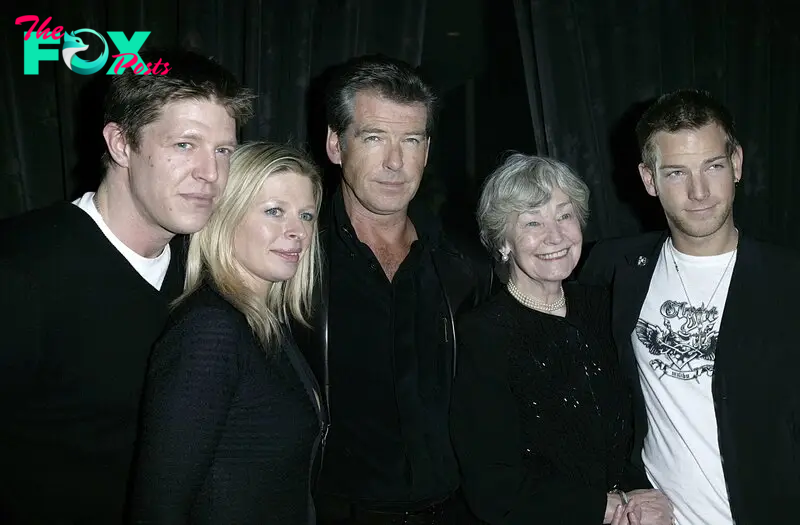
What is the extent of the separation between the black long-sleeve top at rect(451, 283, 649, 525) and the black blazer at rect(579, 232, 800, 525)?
0.86 ft

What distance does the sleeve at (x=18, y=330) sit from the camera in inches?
56.1

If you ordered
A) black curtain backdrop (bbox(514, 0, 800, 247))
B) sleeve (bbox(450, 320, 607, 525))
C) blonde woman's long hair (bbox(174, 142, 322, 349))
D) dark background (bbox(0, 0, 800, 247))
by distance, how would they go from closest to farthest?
blonde woman's long hair (bbox(174, 142, 322, 349))
sleeve (bbox(450, 320, 607, 525))
dark background (bbox(0, 0, 800, 247))
black curtain backdrop (bbox(514, 0, 800, 247))

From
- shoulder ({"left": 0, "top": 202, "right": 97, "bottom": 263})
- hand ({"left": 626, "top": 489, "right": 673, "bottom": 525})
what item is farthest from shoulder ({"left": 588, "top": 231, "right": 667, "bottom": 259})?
shoulder ({"left": 0, "top": 202, "right": 97, "bottom": 263})

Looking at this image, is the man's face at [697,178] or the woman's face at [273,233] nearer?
the woman's face at [273,233]

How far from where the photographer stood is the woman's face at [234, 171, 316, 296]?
150cm

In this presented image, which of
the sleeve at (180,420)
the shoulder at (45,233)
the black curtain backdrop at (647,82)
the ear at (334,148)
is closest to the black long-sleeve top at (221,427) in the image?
the sleeve at (180,420)

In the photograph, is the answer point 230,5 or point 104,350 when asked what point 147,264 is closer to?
point 104,350

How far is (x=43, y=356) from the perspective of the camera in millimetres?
1464

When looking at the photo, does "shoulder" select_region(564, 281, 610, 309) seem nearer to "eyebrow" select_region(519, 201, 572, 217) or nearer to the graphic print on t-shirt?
the graphic print on t-shirt

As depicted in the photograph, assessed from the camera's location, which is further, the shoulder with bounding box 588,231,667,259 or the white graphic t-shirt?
the shoulder with bounding box 588,231,667,259

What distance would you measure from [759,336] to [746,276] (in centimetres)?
16

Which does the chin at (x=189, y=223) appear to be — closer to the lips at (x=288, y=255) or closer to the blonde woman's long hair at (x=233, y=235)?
the blonde woman's long hair at (x=233, y=235)

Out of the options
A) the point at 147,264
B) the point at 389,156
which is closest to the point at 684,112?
the point at 389,156

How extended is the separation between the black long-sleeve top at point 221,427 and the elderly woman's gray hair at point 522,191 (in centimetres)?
69
